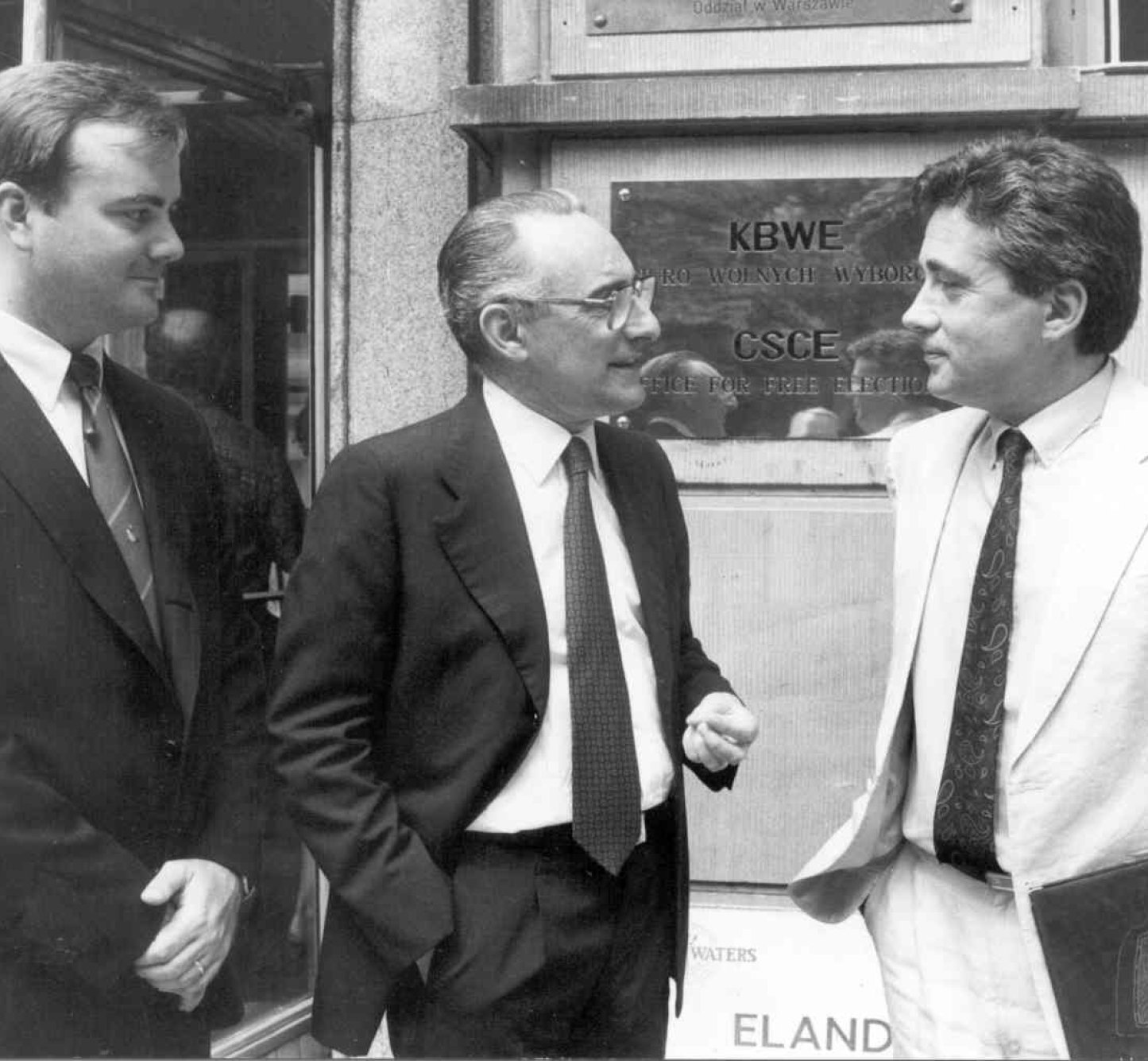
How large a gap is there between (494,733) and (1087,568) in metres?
0.96

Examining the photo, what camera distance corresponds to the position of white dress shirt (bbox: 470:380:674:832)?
8.28ft

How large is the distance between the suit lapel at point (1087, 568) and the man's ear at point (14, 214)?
5.37 ft

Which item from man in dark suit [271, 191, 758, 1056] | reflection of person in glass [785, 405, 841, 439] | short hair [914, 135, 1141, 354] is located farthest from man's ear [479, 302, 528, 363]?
reflection of person in glass [785, 405, 841, 439]

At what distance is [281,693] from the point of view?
2.50m

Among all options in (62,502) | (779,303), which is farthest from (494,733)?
(779,303)

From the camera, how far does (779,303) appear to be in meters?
3.88

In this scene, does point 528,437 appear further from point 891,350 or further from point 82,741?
point 891,350

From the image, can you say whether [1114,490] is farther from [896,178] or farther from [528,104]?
[528,104]

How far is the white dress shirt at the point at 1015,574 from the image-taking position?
2.33 metres

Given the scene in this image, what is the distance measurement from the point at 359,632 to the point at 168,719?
335 millimetres

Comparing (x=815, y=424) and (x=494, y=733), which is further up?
(x=815, y=424)

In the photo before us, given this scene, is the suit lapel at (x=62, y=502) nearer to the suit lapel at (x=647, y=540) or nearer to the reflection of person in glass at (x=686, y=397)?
the suit lapel at (x=647, y=540)

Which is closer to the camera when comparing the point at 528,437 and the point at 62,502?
the point at 62,502

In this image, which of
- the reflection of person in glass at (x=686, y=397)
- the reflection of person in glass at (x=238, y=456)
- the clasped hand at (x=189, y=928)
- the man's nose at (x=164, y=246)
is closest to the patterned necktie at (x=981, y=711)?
the clasped hand at (x=189, y=928)
